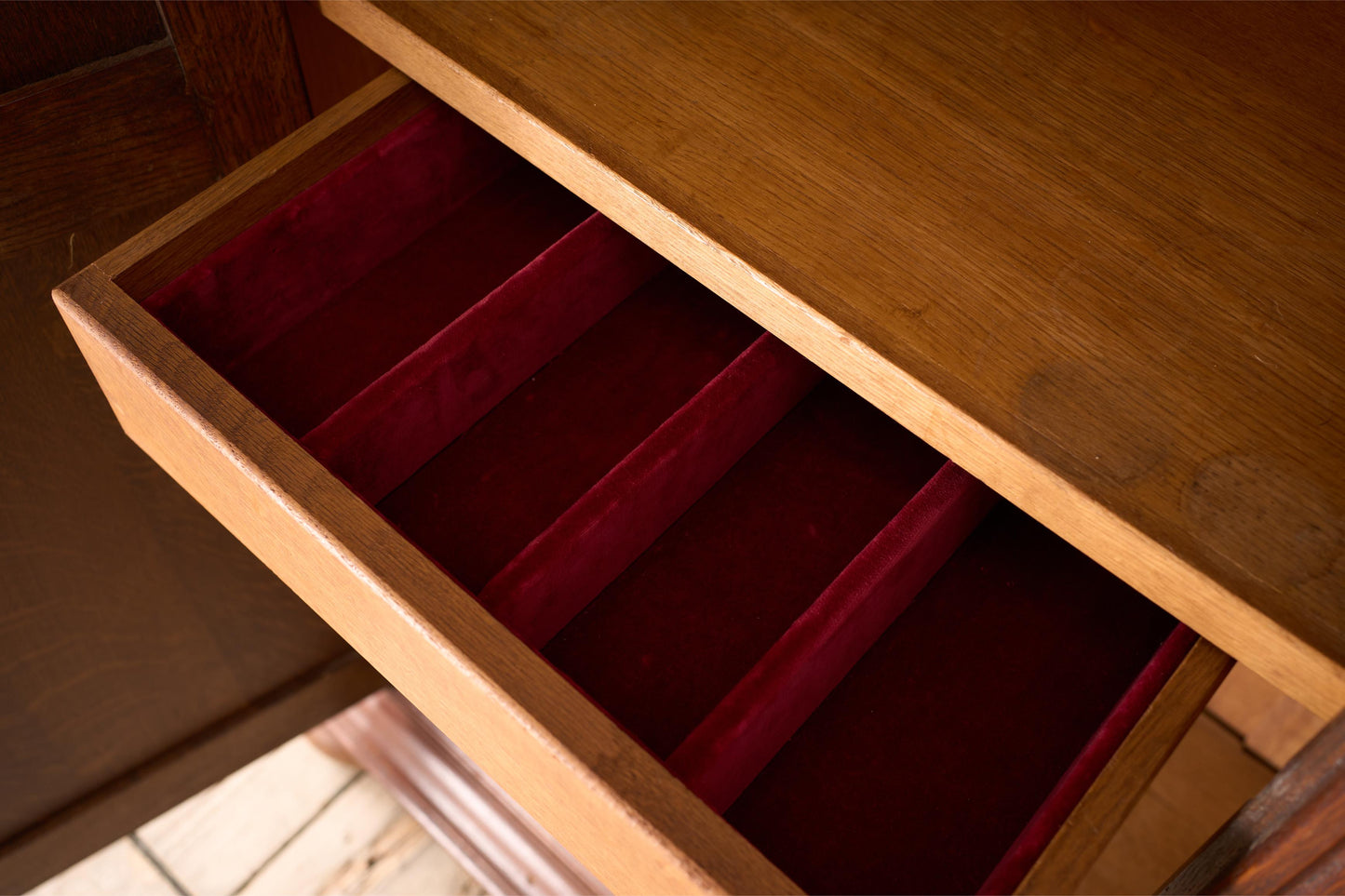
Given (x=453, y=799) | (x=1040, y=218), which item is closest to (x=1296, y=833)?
(x=1040, y=218)

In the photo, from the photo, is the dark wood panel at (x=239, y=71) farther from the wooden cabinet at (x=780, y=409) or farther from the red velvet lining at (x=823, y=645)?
the red velvet lining at (x=823, y=645)

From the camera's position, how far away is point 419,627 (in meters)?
0.53

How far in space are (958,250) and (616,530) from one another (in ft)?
0.81

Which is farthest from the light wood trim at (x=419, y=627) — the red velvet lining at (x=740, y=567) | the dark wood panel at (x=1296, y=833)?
the dark wood panel at (x=1296, y=833)

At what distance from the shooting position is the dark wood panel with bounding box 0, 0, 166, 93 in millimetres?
718

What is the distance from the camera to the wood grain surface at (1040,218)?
51 cm

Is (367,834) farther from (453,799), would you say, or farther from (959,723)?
(959,723)

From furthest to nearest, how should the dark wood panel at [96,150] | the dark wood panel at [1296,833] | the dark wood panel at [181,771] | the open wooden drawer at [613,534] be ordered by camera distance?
the dark wood panel at [181,771], the dark wood panel at [96,150], the open wooden drawer at [613,534], the dark wood panel at [1296,833]

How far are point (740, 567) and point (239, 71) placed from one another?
54 centimetres

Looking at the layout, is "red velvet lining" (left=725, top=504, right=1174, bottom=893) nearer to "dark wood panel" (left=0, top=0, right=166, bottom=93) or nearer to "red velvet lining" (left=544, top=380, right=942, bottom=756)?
"red velvet lining" (left=544, top=380, right=942, bottom=756)

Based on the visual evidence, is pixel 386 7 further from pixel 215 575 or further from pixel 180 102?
pixel 215 575

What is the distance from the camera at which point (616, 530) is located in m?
0.65

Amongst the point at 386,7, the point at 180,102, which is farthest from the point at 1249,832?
the point at 180,102

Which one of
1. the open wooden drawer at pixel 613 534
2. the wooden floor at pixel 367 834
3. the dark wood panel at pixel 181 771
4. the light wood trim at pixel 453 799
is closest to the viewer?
the open wooden drawer at pixel 613 534
